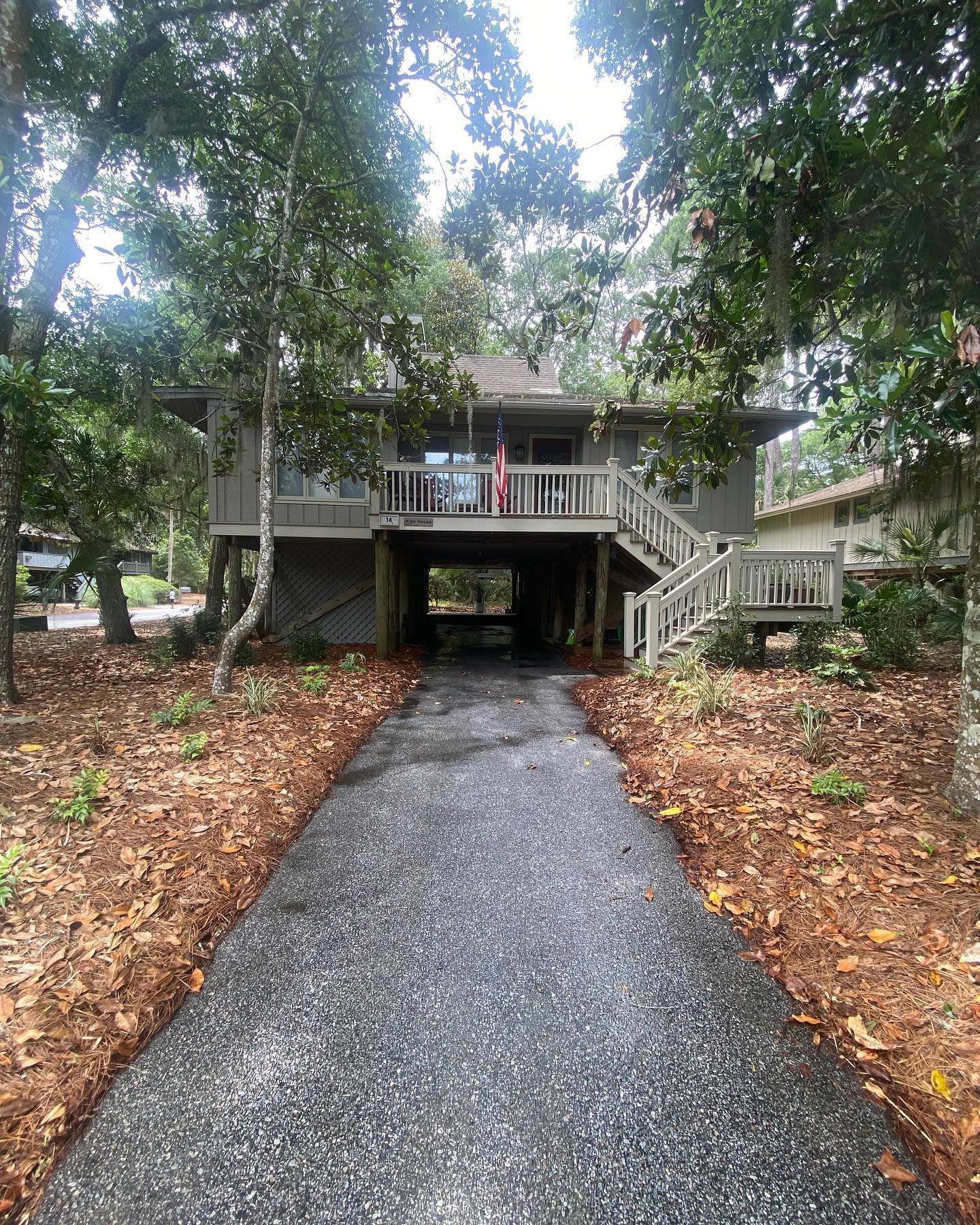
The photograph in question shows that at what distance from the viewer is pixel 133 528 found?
11.7 meters

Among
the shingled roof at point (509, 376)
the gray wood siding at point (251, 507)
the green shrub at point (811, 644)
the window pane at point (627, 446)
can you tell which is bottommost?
the green shrub at point (811, 644)

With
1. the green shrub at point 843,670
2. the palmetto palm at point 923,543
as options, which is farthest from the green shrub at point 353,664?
the palmetto palm at point 923,543

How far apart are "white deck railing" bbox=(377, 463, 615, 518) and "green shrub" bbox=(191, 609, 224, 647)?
4.16 m

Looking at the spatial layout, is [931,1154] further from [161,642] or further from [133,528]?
[133,528]

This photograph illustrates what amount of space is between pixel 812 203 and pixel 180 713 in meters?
6.16

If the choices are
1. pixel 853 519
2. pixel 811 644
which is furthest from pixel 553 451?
pixel 853 519

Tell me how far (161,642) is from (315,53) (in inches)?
319

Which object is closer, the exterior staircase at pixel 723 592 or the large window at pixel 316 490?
the exterior staircase at pixel 723 592

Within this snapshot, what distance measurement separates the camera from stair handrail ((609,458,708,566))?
9.27 m

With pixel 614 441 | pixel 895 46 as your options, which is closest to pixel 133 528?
A: pixel 614 441

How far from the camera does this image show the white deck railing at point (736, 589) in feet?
24.8

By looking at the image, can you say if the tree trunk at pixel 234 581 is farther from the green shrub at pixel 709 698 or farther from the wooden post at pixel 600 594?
the green shrub at pixel 709 698

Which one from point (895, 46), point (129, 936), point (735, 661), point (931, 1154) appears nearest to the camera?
point (931, 1154)

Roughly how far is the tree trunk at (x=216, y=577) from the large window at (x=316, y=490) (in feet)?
7.50
